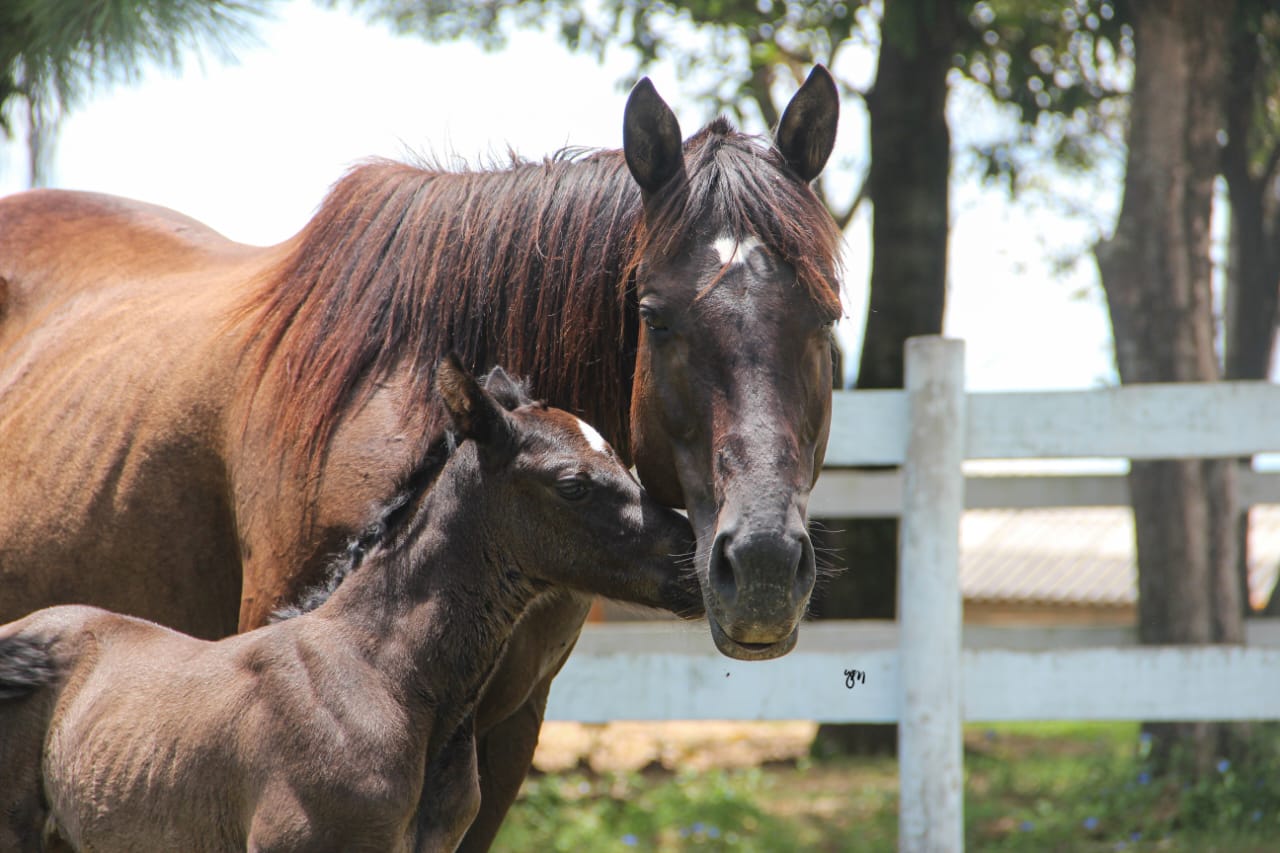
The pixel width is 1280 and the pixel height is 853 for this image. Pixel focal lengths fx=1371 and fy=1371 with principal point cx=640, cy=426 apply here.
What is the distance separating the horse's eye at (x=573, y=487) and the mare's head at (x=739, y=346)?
15 centimetres

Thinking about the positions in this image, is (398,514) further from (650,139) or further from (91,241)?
(91,241)

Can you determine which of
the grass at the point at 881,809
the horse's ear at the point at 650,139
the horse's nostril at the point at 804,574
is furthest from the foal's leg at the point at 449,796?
the grass at the point at 881,809

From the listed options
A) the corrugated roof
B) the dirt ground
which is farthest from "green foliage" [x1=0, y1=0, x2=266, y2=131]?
the corrugated roof

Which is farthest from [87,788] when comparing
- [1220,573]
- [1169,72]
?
[1169,72]

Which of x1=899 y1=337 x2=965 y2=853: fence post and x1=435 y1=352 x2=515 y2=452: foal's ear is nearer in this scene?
x1=435 y1=352 x2=515 y2=452: foal's ear

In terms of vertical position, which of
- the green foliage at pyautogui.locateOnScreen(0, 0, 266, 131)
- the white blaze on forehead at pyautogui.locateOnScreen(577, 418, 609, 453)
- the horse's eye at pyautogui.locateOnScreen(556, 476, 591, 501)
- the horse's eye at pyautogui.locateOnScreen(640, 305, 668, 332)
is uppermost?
the green foliage at pyautogui.locateOnScreen(0, 0, 266, 131)

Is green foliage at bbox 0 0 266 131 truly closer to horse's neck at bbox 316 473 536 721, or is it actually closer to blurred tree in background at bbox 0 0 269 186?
blurred tree in background at bbox 0 0 269 186

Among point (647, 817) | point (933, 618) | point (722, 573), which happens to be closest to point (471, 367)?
point (722, 573)

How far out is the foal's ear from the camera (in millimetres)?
2561

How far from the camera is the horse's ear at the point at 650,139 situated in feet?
9.07

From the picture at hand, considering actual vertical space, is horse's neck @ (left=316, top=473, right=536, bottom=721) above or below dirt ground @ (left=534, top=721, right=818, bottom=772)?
above

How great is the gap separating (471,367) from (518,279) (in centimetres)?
22

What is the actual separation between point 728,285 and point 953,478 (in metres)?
2.12

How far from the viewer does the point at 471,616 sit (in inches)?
105
